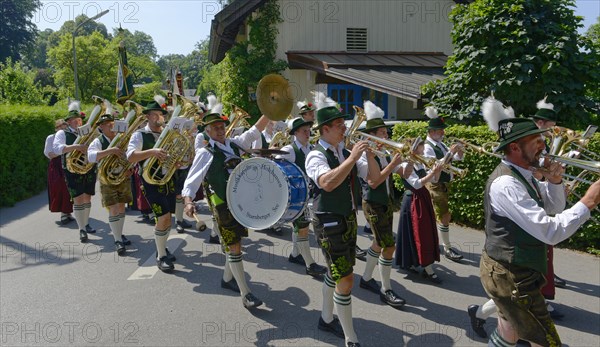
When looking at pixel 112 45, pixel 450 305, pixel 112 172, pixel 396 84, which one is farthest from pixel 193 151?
pixel 112 45

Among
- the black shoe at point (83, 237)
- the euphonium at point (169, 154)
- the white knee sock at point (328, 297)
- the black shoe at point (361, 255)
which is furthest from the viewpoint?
the black shoe at point (83, 237)

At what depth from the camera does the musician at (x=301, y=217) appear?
5301mm

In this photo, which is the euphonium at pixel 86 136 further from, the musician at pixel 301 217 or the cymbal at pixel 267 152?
the cymbal at pixel 267 152

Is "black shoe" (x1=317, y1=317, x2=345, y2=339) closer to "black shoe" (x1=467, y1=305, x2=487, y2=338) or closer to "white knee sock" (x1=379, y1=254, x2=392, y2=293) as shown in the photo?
"white knee sock" (x1=379, y1=254, x2=392, y2=293)

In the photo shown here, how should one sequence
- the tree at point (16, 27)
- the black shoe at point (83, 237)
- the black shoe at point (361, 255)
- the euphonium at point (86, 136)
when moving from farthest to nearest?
the tree at point (16, 27) → the black shoe at point (83, 237) → the euphonium at point (86, 136) → the black shoe at point (361, 255)

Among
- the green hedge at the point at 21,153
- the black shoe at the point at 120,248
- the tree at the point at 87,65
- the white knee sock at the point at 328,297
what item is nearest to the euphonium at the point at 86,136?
the black shoe at the point at 120,248

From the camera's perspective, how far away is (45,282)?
5891 millimetres

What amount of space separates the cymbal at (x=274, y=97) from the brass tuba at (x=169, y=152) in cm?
110

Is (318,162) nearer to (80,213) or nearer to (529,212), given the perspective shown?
(529,212)

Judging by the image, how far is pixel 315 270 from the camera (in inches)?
235

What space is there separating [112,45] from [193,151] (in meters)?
33.2

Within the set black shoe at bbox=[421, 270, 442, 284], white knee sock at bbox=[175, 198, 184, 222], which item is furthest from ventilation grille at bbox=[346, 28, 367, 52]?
black shoe at bbox=[421, 270, 442, 284]

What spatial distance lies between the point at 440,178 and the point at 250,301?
2950mm

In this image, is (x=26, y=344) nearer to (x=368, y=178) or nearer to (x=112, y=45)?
(x=368, y=178)
